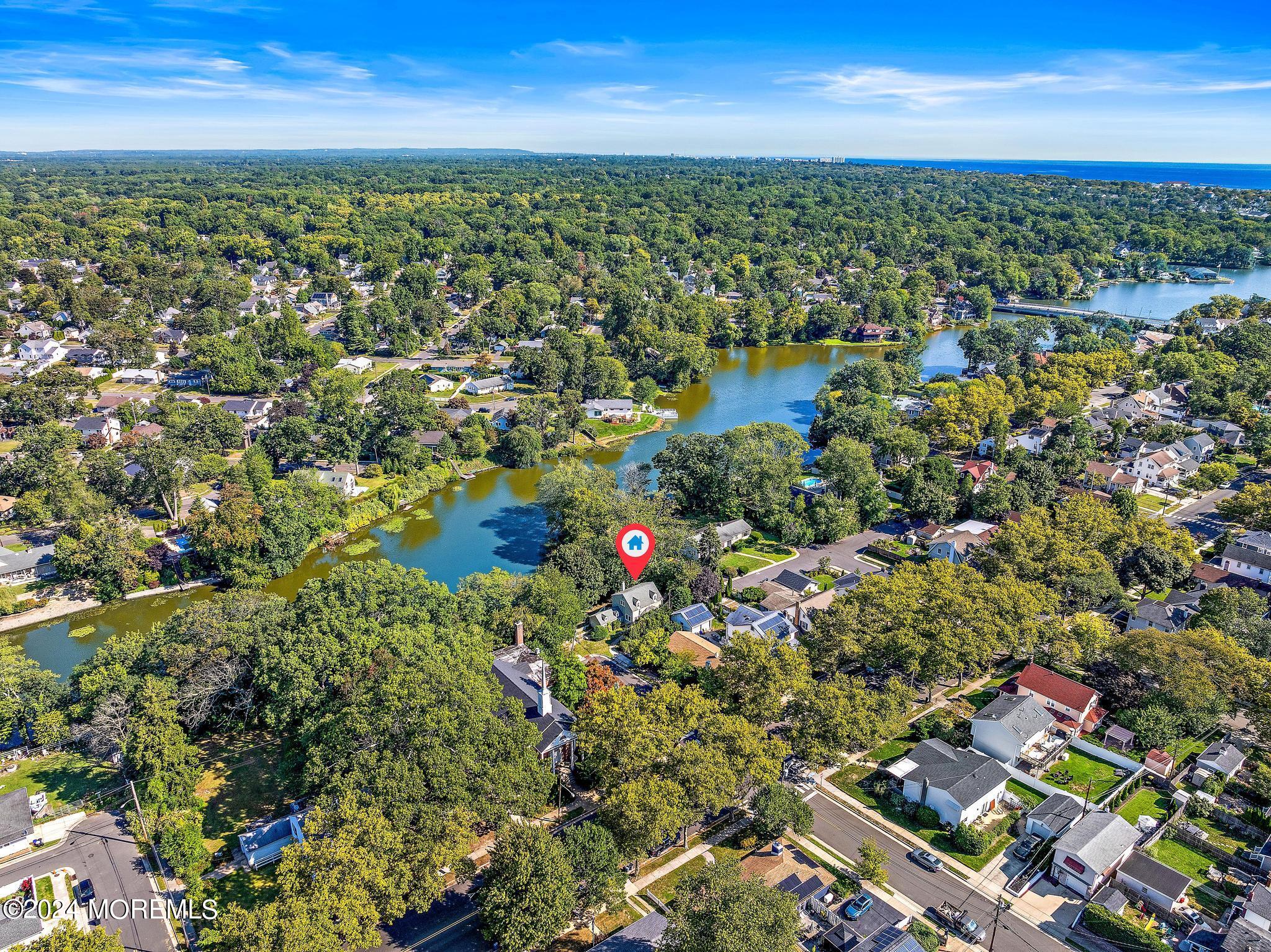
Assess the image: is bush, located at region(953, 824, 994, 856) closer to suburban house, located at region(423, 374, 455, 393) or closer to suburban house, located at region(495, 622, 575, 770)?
suburban house, located at region(495, 622, 575, 770)

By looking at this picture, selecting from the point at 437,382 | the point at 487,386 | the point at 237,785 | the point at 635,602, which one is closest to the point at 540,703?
the point at 635,602

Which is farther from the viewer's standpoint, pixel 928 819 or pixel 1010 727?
pixel 1010 727

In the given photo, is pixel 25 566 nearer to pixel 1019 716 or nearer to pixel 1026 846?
pixel 1026 846

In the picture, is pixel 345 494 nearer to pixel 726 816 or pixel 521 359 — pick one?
pixel 521 359

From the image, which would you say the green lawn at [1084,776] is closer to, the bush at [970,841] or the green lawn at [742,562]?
the bush at [970,841]

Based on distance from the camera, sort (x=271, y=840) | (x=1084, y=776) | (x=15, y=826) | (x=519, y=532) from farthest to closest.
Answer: (x=519, y=532) < (x=1084, y=776) < (x=271, y=840) < (x=15, y=826)

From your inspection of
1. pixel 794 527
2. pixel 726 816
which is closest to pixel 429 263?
pixel 794 527

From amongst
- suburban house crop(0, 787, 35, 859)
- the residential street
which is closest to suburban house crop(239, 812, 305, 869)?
suburban house crop(0, 787, 35, 859)
